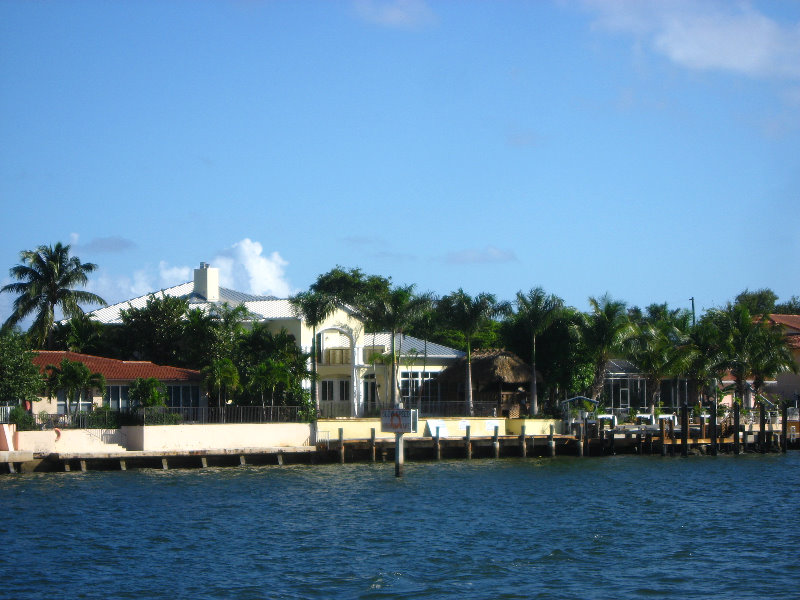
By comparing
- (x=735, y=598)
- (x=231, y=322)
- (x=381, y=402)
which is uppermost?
(x=231, y=322)

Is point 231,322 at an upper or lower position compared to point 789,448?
upper

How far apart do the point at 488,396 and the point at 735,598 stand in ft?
132

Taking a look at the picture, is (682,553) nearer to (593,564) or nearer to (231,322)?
(593,564)

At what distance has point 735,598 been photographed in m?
22.3

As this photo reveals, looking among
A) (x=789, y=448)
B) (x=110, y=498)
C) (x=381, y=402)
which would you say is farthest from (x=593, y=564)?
(x=789, y=448)

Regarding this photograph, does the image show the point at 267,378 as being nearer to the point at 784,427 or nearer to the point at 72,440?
the point at 72,440

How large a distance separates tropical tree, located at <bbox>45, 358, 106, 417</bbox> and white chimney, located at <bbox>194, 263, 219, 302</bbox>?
60.4 feet

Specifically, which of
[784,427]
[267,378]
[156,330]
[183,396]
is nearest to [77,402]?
[183,396]

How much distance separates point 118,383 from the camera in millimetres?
49531

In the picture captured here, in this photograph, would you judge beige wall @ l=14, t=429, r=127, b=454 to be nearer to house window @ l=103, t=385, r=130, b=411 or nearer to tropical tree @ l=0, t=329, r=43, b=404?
tropical tree @ l=0, t=329, r=43, b=404

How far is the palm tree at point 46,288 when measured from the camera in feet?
192

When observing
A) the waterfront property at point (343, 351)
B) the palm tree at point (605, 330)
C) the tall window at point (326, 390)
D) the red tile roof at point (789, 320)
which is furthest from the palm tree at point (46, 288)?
the red tile roof at point (789, 320)

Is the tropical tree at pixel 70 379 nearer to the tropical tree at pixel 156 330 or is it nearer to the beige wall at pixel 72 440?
the beige wall at pixel 72 440

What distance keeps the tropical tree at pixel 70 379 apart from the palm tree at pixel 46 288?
1157cm
